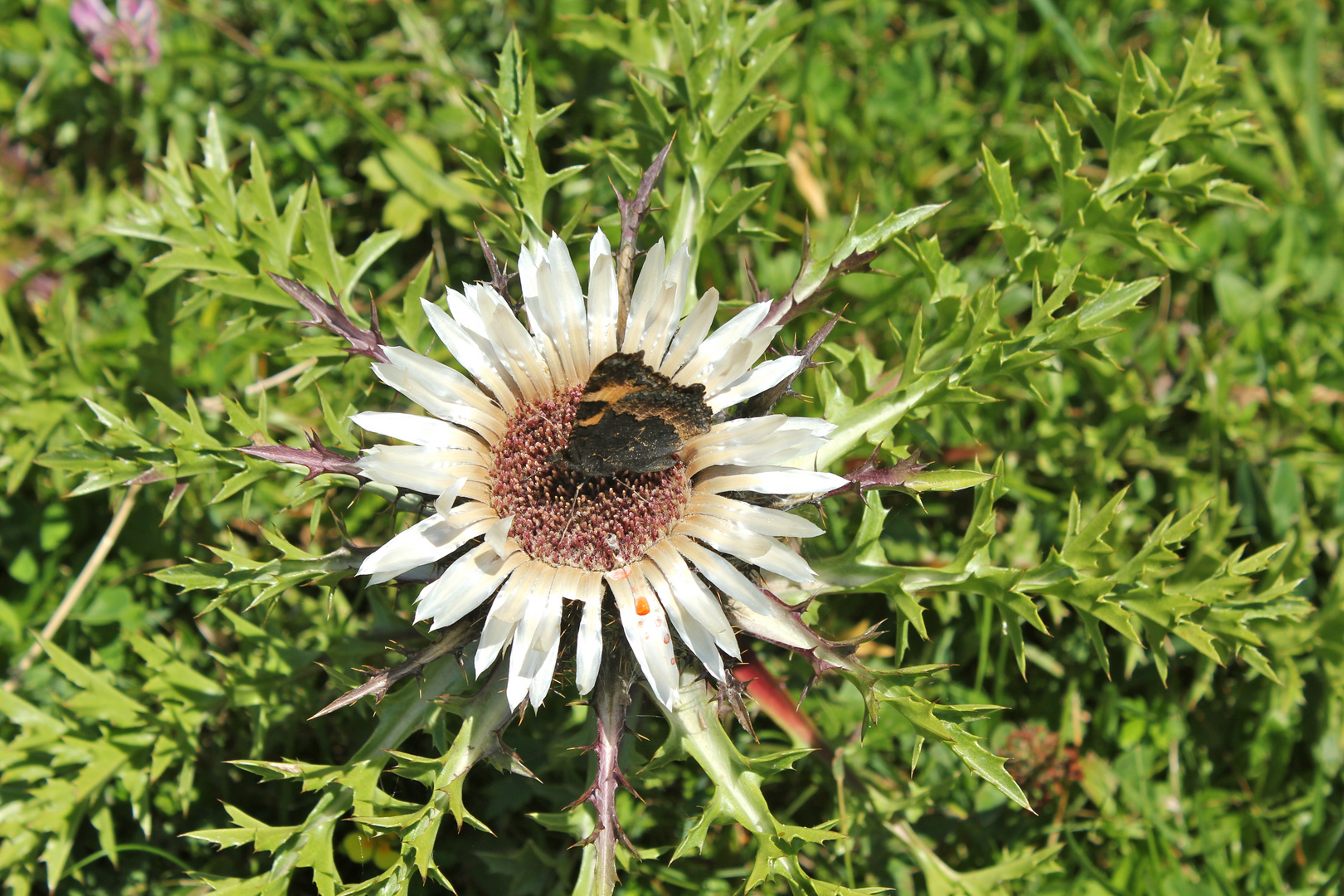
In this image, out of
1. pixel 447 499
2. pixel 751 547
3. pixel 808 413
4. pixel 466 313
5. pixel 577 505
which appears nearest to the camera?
pixel 447 499

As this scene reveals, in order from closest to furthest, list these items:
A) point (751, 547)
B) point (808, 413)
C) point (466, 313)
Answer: point (751, 547) < point (466, 313) < point (808, 413)

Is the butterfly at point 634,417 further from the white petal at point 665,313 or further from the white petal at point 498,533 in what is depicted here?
the white petal at point 498,533

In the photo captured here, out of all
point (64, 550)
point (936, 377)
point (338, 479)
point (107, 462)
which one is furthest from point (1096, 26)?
point (64, 550)

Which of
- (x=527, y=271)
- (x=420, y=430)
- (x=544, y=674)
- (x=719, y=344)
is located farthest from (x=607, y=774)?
(x=527, y=271)

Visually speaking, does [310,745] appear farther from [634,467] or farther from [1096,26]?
[1096,26]

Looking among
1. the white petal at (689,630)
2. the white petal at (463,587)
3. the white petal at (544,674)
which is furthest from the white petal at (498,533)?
the white petal at (689,630)

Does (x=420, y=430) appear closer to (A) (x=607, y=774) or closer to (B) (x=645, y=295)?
(B) (x=645, y=295)
